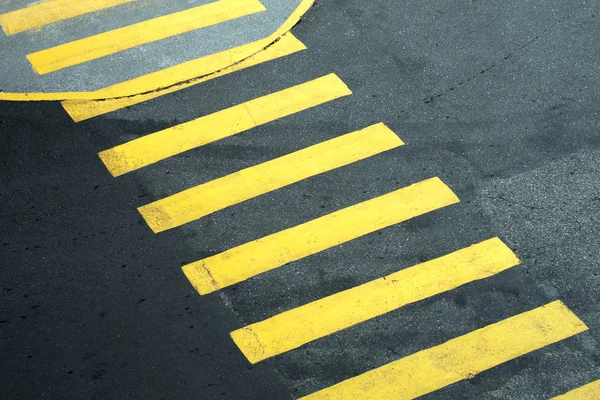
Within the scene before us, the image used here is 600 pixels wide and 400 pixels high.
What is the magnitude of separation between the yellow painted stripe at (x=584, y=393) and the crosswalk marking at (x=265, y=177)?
3126mm

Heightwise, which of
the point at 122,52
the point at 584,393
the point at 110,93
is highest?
the point at 584,393

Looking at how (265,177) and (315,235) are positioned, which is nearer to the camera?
(315,235)

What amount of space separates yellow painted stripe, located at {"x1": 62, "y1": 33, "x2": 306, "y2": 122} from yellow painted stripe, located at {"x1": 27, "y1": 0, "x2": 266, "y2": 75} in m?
0.63

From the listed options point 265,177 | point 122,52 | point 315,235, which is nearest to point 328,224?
point 315,235

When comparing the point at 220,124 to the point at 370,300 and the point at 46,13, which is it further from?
the point at 46,13

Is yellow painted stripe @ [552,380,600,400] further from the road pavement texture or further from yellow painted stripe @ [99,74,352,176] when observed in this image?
yellow painted stripe @ [99,74,352,176]

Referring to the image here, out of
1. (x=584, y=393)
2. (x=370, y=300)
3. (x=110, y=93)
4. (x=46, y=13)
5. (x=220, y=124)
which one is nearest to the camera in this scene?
(x=584, y=393)

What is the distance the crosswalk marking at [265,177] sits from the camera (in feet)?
30.3

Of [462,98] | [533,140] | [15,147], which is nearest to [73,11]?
[15,147]

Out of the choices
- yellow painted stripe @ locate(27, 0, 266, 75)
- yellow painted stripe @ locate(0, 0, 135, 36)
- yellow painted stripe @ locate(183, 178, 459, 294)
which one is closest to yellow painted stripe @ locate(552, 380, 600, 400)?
yellow painted stripe @ locate(183, 178, 459, 294)

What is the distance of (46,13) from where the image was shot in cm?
1180

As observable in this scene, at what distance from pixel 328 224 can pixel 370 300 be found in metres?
0.96

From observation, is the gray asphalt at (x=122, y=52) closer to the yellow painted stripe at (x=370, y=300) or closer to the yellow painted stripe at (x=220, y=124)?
the yellow painted stripe at (x=220, y=124)

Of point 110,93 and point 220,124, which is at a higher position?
point 220,124
